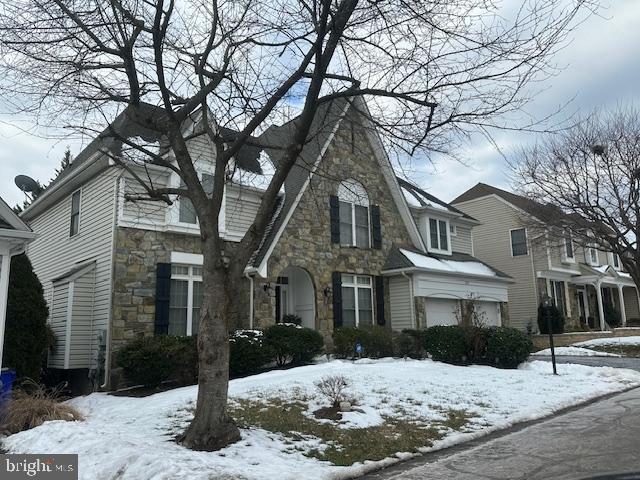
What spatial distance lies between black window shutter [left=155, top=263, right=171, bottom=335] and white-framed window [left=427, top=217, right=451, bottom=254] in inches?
441

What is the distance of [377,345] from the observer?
15.5m

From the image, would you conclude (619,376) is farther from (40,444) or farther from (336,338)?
(40,444)

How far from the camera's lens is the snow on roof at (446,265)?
18498 millimetres

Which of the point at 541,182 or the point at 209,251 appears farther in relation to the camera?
the point at 541,182

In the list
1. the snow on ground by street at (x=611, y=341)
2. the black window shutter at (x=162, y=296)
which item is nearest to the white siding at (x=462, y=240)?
the snow on ground by street at (x=611, y=341)

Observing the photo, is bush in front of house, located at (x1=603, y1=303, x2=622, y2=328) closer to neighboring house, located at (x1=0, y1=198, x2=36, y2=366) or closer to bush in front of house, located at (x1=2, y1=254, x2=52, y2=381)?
bush in front of house, located at (x1=2, y1=254, x2=52, y2=381)

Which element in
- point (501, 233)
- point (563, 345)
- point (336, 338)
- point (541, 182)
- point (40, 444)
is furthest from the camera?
point (501, 233)

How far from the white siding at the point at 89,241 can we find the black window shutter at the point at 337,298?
6.78 metres

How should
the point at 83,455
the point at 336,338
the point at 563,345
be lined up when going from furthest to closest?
1. the point at 563,345
2. the point at 336,338
3. the point at 83,455

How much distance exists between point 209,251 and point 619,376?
11204 mm

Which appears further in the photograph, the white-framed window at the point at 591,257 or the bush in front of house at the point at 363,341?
the white-framed window at the point at 591,257

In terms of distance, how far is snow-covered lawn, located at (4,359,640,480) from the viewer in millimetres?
5619

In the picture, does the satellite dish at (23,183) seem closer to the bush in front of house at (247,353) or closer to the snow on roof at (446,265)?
the bush in front of house at (247,353)

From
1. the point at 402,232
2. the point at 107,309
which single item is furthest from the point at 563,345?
the point at 107,309
